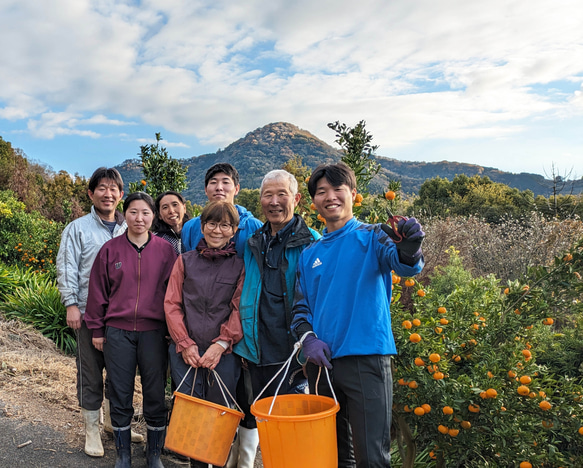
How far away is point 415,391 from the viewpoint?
290cm

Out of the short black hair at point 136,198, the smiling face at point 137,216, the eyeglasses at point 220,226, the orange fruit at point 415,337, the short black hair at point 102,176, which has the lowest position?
the orange fruit at point 415,337

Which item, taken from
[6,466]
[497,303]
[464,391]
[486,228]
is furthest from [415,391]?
[486,228]

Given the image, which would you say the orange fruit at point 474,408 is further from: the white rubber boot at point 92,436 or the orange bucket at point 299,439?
the white rubber boot at point 92,436

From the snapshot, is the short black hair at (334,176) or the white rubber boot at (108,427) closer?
the short black hair at (334,176)

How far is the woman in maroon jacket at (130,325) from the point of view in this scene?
2846 mm

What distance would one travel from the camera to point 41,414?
3736 millimetres

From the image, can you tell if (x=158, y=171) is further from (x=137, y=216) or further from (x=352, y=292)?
(x=352, y=292)

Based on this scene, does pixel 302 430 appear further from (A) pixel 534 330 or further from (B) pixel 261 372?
(A) pixel 534 330

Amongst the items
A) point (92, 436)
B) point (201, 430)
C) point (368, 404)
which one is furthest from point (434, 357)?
point (92, 436)

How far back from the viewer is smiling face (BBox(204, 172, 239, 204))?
320 cm

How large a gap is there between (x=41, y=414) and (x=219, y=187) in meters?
2.53

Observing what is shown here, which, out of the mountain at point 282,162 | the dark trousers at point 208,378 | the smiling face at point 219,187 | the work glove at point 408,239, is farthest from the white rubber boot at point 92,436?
the mountain at point 282,162

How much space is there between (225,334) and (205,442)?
59cm

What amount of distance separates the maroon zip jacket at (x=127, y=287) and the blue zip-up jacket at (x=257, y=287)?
63cm
